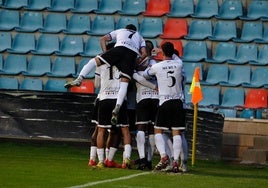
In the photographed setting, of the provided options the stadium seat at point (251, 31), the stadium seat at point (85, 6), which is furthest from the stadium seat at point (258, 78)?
the stadium seat at point (85, 6)

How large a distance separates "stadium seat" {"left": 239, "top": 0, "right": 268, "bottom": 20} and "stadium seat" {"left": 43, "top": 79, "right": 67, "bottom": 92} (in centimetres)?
472

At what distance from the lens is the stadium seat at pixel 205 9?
2261 centimetres

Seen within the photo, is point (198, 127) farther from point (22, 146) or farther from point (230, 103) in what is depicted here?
point (22, 146)

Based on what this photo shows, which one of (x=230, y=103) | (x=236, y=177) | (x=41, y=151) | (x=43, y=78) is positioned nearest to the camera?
(x=236, y=177)

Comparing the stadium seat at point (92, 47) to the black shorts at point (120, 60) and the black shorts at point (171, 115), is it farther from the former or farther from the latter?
the black shorts at point (171, 115)

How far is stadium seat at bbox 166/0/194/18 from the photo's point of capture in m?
22.8

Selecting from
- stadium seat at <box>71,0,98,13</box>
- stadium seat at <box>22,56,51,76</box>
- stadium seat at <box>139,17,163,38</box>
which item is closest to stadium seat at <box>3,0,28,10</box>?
stadium seat at <box>71,0,98,13</box>

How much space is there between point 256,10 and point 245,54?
1.57 metres

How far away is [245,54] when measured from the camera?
2148cm

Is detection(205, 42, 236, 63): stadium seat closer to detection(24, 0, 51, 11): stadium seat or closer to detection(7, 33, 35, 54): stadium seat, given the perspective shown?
detection(7, 33, 35, 54): stadium seat

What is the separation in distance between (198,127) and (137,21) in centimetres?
509

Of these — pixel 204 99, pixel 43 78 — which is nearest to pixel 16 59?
pixel 43 78

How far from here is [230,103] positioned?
811 inches

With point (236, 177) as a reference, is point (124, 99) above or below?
above
